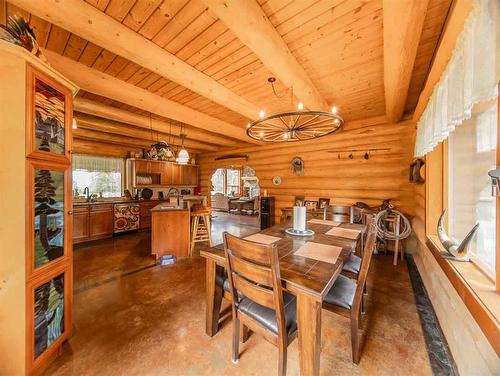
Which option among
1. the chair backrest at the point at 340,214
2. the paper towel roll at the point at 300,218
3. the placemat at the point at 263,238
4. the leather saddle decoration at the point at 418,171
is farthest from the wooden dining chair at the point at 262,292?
the leather saddle decoration at the point at 418,171

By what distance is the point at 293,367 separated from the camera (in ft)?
4.72

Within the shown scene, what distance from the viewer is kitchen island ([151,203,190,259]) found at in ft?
11.4

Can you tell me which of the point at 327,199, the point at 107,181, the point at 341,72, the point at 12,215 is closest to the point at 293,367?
the point at 12,215

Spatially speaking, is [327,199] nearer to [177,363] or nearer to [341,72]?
[341,72]

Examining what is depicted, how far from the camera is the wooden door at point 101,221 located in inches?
179

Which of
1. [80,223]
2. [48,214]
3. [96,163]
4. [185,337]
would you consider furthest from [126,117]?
[185,337]

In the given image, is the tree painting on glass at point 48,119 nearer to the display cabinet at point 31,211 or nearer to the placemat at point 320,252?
the display cabinet at point 31,211

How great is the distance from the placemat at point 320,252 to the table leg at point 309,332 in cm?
41

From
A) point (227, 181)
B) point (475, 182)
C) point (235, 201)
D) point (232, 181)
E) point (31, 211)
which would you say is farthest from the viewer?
point (232, 181)

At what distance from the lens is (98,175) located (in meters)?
5.52

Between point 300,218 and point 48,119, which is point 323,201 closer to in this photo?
point 300,218

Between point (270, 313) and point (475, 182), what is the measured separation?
6.74 feet

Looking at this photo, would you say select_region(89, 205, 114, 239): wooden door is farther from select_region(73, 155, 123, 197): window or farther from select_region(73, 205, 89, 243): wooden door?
select_region(73, 155, 123, 197): window

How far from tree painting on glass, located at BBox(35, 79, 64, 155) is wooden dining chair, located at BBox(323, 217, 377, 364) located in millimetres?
2383
